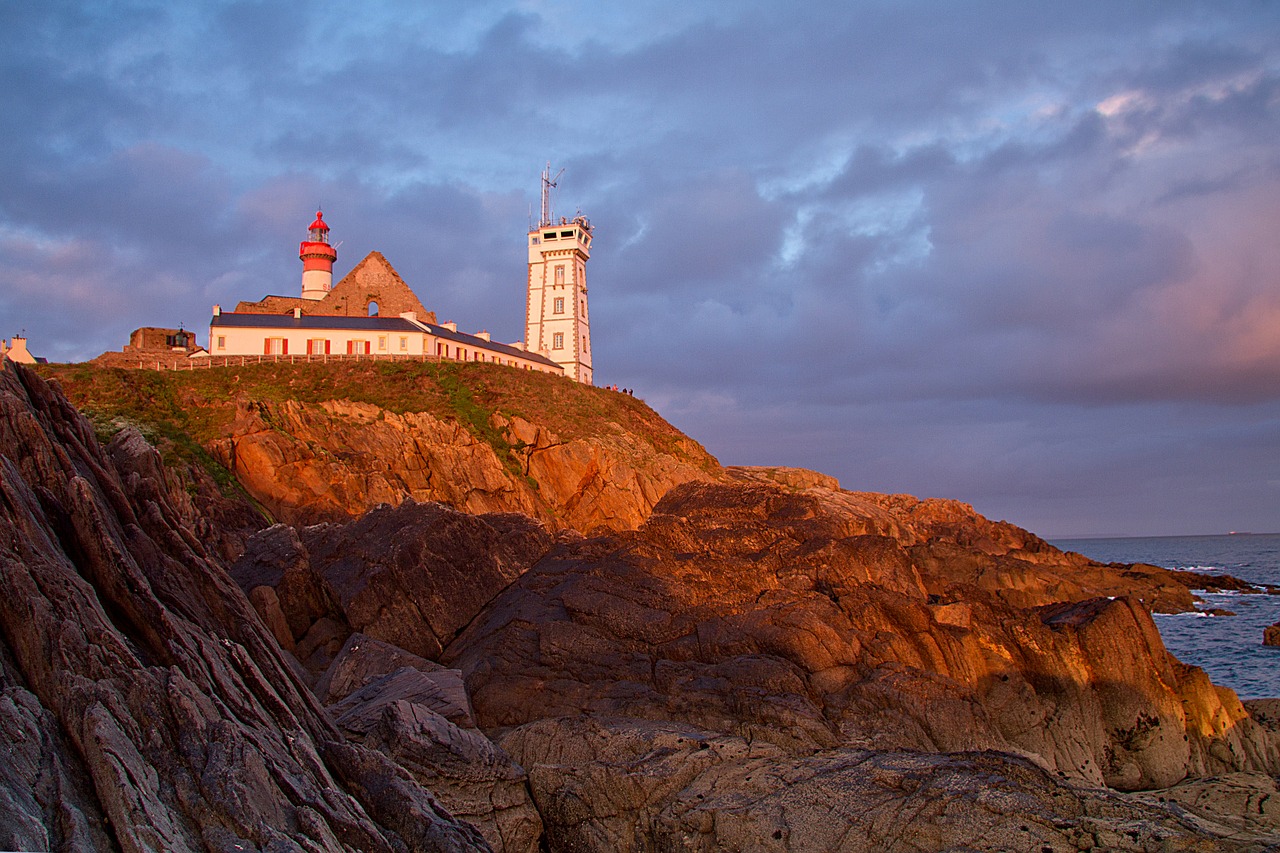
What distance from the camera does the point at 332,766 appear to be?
14188 millimetres

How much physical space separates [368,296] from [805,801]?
80.3 metres

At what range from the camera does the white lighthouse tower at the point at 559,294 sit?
94812mm

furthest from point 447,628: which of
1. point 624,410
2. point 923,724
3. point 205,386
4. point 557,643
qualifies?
point 624,410

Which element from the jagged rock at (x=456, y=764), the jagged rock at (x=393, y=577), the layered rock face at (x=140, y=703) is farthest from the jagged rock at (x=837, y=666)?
the layered rock face at (x=140, y=703)

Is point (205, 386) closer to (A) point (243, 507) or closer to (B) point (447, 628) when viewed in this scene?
(A) point (243, 507)

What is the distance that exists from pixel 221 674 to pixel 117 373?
5727 cm

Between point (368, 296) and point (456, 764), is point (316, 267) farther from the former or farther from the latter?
point (456, 764)

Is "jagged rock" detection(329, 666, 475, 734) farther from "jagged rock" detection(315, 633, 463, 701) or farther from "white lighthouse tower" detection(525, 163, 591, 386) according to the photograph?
"white lighthouse tower" detection(525, 163, 591, 386)

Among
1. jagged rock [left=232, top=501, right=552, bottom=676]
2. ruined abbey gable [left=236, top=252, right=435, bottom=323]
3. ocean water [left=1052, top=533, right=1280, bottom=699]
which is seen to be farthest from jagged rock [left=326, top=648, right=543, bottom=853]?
ruined abbey gable [left=236, top=252, right=435, bottom=323]

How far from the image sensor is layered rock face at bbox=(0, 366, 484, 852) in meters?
10.4

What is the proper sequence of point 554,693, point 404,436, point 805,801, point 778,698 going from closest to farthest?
point 805,801 < point 778,698 < point 554,693 < point 404,436

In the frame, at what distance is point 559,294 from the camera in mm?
95688

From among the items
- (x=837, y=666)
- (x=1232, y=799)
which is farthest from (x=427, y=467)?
(x=1232, y=799)

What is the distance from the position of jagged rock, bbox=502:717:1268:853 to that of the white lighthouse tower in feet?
256
